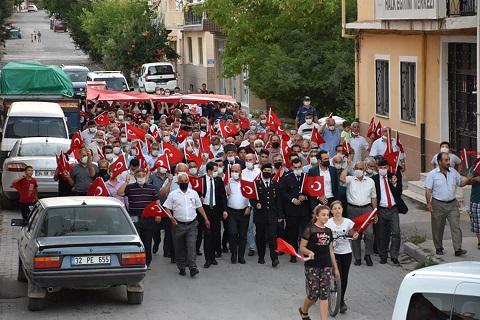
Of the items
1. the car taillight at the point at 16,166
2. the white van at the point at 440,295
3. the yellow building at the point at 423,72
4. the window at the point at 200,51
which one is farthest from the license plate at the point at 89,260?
the window at the point at 200,51

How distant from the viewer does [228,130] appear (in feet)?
81.4

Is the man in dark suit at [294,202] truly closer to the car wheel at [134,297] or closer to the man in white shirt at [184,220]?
the man in white shirt at [184,220]

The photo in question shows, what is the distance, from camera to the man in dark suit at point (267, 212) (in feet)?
56.2

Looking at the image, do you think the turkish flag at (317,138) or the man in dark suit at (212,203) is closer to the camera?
the man in dark suit at (212,203)

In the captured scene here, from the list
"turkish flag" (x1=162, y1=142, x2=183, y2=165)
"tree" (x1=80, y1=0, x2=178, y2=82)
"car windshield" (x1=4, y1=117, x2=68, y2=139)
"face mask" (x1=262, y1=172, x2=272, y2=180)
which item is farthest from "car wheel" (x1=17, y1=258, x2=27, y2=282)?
"tree" (x1=80, y1=0, x2=178, y2=82)

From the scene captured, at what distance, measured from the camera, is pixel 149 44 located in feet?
192

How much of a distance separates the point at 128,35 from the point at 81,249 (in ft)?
147

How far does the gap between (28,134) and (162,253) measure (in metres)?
7.39

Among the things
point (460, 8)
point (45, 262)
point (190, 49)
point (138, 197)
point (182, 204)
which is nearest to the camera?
point (45, 262)

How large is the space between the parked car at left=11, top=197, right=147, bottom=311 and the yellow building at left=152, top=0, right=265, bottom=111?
1192 inches

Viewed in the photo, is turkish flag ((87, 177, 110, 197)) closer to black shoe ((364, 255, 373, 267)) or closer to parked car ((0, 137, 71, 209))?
black shoe ((364, 255, 373, 267))

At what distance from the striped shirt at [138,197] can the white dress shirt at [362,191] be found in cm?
303

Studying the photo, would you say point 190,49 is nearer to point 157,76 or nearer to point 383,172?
point 157,76

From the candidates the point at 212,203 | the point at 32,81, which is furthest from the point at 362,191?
the point at 32,81
